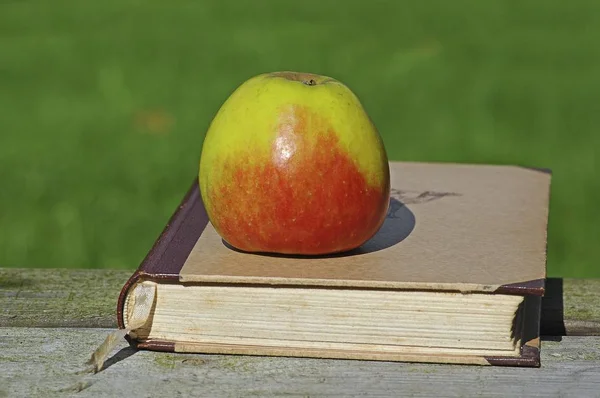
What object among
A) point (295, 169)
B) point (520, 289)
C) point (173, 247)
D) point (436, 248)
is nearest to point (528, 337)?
point (520, 289)

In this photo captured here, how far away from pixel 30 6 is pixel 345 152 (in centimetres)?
646

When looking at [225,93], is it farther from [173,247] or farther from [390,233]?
[173,247]

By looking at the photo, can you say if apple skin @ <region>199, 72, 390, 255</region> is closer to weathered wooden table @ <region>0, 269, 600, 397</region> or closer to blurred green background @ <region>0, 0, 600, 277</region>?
weathered wooden table @ <region>0, 269, 600, 397</region>

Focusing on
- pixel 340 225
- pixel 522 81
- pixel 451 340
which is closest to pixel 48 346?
pixel 340 225

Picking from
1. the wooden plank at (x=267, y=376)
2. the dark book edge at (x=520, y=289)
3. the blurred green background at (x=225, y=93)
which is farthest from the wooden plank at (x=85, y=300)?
the blurred green background at (x=225, y=93)

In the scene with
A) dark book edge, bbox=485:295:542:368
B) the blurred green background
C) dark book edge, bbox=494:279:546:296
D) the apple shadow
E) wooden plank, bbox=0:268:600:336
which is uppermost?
dark book edge, bbox=494:279:546:296

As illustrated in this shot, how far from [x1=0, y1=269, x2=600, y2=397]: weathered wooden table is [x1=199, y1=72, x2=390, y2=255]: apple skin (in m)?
0.26

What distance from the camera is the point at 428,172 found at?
2643 mm

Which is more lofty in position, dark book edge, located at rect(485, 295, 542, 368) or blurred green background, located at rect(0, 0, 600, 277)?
dark book edge, located at rect(485, 295, 542, 368)

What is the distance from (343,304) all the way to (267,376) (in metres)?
0.18

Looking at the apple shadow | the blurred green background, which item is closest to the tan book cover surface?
the apple shadow

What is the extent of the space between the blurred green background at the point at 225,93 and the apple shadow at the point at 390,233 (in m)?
1.88

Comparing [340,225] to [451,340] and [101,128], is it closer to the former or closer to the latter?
[451,340]

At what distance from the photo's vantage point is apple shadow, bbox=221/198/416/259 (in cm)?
201
